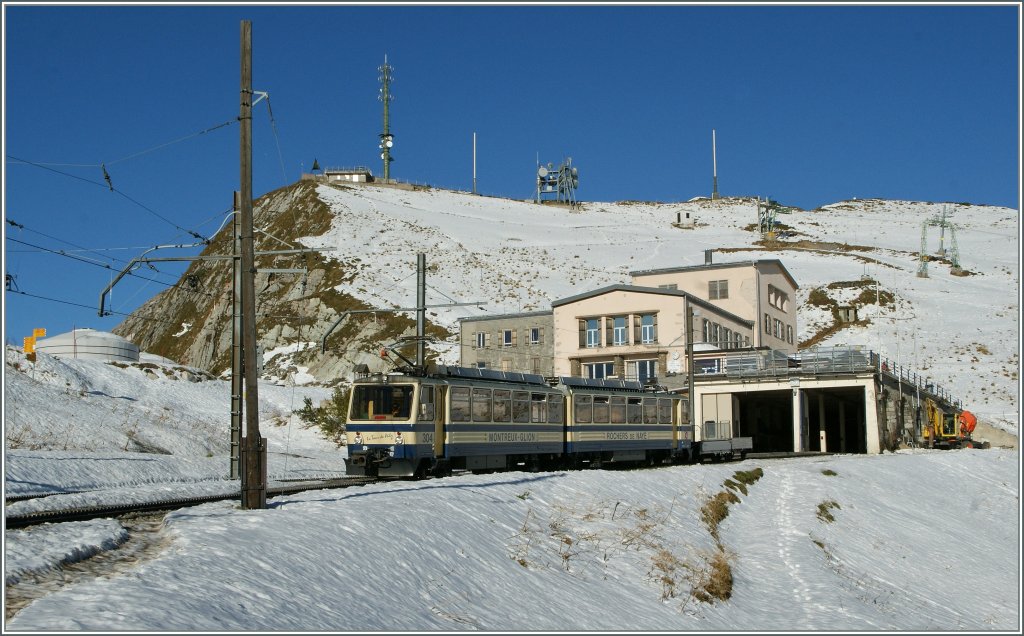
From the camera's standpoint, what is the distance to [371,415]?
2697 cm

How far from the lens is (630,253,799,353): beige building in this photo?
78.0 m

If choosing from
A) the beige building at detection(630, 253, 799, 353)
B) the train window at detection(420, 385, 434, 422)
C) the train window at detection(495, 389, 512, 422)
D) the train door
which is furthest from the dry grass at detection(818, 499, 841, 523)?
the beige building at detection(630, 253, 799, 353)

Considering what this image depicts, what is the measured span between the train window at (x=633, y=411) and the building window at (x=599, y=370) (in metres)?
27.1

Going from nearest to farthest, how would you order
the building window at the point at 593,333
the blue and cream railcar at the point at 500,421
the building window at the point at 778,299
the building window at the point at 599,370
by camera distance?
the blue and cream railcar at the point at 500,421, the building window at the point at 599,370, the building window at the point at 593,333, the building window at the point at 778,299

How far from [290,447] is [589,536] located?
91.3 ft

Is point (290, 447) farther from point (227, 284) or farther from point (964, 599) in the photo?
point (227, 284)

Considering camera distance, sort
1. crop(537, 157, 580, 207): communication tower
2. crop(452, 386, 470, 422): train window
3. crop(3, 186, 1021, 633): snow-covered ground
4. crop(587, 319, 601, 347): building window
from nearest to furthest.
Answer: crop(3, 186, 1021, 633): snow-covered ground → crop(452, 386, 470, 422): train window → crop(587, 319, 601, 347): building window → crop(537, 157, 580, 207): communication tower

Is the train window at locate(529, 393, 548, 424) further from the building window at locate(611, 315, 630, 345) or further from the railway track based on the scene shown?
the building window at locate(611, 315, 630, 345)

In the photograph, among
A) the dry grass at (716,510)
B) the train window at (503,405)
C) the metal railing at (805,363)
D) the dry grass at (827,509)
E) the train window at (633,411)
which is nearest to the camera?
the dry grass at (716,510)

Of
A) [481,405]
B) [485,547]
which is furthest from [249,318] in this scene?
[481,405]

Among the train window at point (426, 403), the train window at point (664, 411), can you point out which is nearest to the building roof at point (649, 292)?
the train window at point (664, 411)

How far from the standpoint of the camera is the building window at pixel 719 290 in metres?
78.8

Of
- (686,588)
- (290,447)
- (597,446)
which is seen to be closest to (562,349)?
(290,447)

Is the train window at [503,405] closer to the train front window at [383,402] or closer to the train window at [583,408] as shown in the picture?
the train front window at [383,402]
